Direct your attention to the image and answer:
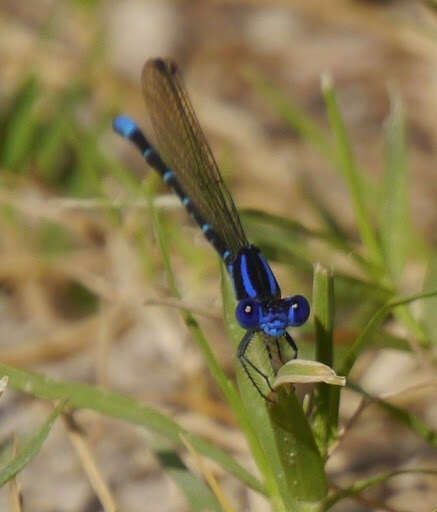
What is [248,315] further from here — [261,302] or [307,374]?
[307,374]

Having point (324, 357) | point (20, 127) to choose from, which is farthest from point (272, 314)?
point (20, 127)

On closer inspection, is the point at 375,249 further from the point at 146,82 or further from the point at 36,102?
the point at 36,102

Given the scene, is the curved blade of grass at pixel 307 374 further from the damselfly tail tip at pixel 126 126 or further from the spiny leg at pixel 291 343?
the damselfly tail tip at pixel 126 126

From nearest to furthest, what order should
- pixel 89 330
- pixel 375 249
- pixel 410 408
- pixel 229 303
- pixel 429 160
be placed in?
pixel 229 303 → pixel 375 249 → pixel 410 408 → pixel 89 330 → pixel 429 160

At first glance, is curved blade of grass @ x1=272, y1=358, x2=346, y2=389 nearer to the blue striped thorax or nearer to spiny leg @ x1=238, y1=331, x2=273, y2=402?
spiny leg @ x1=238, y1=331, x2=273, y2=402

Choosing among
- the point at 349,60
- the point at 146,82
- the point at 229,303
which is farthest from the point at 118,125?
the point at 349,60

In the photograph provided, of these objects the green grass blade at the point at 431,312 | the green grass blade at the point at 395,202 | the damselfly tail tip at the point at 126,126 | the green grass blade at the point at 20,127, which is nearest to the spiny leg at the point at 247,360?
the green grass blade at the point at 431,312

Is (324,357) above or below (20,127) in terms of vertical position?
below
